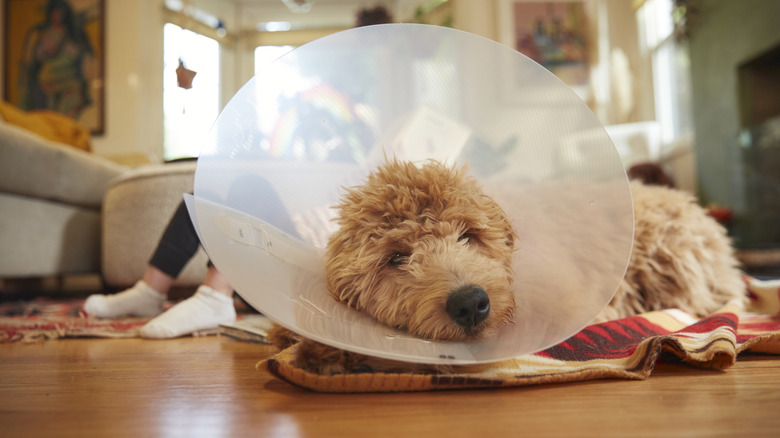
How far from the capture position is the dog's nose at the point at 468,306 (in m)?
0.66

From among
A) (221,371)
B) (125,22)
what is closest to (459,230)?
(221,371)

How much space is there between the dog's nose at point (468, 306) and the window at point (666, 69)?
4585mm

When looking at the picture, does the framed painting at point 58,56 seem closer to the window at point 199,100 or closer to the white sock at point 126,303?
the window at point 199,100

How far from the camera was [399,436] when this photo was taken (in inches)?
20.6

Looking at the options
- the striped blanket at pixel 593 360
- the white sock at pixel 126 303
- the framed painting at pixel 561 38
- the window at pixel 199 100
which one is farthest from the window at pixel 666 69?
the window at pixel 199 100

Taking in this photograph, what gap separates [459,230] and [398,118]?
0.72ft

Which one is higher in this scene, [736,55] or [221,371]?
[736,55]

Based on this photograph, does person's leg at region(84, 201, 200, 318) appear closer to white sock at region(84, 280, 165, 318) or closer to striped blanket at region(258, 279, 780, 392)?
white sock at region(84, 280, 165, 318)

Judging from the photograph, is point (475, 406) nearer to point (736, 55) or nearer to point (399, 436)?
point (399, 436)

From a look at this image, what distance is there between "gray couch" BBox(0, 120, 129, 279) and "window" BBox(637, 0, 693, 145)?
469 cm

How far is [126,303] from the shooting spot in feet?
5.34

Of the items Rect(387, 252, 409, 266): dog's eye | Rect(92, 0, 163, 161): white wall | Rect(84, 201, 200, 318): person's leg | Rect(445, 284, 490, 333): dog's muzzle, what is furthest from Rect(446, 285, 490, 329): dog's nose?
Rect(92, 0, 163, 161): white wall

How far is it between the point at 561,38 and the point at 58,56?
216 inches

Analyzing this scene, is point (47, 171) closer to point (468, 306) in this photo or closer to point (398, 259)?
point (398, 259)
